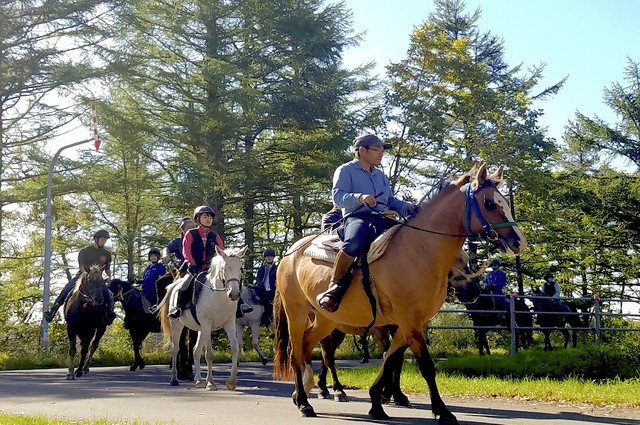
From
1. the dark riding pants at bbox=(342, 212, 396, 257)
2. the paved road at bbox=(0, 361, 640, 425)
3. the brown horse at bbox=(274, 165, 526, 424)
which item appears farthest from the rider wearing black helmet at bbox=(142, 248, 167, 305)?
the dark riding pants at bbox=(342, 212, 396, 257)

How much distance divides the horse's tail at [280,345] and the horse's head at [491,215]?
3.45 meters

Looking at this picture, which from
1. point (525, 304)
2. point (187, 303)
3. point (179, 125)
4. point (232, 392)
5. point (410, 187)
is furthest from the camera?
point (410, 187)

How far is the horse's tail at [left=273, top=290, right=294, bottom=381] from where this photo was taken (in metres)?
10.2

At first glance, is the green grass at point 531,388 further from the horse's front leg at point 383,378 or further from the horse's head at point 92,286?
the horse's head at point 92,286

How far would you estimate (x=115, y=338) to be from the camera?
98.4ft

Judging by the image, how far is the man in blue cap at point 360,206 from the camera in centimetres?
816

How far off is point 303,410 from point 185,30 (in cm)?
2207

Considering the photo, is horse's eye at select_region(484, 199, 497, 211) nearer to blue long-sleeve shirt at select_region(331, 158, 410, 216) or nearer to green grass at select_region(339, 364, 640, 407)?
blue long-sleeve shirt at select_region(331, 158, 410, 216)

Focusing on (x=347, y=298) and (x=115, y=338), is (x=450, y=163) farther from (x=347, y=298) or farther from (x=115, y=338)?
(x=347, y=298)

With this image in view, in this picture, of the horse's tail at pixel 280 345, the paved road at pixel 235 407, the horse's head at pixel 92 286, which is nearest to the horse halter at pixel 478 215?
the paved road at pixel 235 407

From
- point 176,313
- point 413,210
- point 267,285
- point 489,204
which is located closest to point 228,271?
point 176,313

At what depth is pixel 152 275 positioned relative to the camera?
722 inches

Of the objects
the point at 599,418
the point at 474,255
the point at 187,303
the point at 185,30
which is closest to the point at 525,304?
the point at 474,255

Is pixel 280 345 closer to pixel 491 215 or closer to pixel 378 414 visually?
pixel 378 414
